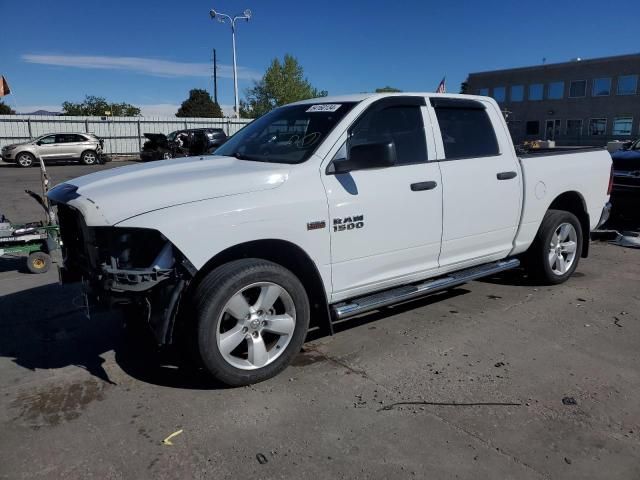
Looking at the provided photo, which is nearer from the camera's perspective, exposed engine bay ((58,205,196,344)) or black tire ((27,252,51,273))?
exposed engine bay ((58,205,196,344))

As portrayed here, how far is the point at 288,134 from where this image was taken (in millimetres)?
4266

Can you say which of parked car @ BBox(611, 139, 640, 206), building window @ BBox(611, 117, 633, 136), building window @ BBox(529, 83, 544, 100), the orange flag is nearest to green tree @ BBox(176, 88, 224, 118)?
building window @ BBox(529, 83, 544, 100)

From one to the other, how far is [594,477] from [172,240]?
8.46 feet

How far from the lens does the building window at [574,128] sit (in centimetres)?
4897

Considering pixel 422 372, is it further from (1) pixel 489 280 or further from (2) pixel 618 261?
(2) pixel 618 261

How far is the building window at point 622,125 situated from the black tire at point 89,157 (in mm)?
42631

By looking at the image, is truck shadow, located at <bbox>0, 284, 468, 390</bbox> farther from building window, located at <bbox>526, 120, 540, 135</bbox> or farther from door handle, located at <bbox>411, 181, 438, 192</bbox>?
building window, located at <bbox>526, 120, 540, 135</bbox>

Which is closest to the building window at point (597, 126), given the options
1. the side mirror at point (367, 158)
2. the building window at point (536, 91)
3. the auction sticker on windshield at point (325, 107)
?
the building window at point (536, 91)

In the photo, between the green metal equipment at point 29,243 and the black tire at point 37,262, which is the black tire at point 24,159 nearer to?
the green metal equipment at point 29,243

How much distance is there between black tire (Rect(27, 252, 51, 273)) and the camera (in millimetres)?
6617

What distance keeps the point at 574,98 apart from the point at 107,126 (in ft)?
135

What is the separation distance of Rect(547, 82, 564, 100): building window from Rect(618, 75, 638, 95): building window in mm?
5329

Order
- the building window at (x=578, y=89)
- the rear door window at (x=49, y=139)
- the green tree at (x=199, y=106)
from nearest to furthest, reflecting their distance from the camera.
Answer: the rear door window at (x=49, y=139) < the building window at (x=578, y=89) < the green tree at (x=199, y=106)

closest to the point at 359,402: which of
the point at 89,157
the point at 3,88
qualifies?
the point at 3,88
